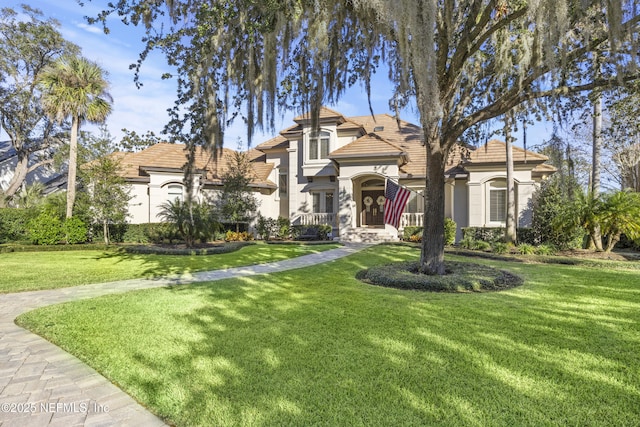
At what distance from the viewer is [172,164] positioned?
20.1 meters

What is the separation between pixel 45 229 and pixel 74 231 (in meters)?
1.13

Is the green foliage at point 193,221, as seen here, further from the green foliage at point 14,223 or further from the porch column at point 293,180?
the green foliage at point 14,223

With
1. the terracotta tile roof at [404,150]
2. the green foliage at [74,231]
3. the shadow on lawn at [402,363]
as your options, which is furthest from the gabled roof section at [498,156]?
the green foliage at [74,231]

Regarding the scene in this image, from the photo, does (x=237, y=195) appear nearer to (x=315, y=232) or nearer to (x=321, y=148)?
(x=315, y=232)

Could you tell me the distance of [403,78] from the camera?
598 centimetres

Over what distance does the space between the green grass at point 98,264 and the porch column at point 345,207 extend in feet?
10.0

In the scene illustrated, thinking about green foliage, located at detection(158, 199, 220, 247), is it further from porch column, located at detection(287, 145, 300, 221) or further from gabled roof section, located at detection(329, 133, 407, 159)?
gabled roof section, located at detection(329, 133, 407, 159)

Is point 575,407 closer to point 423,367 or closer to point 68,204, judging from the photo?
point 423,367

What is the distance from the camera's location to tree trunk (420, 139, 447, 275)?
867cm

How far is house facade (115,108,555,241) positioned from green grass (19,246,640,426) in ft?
35.8

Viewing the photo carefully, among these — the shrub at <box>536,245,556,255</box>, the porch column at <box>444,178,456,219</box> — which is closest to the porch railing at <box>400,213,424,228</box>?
the porch column at <box>444,178,456,219</box>

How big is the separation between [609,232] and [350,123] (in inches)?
562

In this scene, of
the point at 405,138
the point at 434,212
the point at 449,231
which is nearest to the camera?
the point at 434,212

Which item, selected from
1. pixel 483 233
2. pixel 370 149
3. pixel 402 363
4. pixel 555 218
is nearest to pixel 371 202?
pixel 370 149
